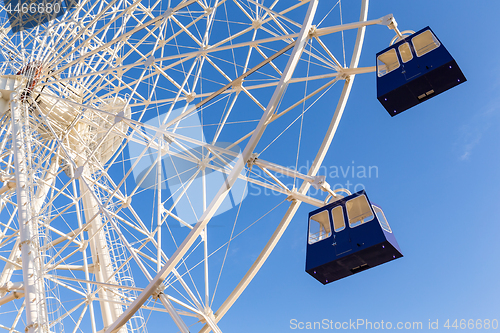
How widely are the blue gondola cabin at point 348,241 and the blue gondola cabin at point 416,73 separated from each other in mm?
2485

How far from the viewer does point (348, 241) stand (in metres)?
11.4

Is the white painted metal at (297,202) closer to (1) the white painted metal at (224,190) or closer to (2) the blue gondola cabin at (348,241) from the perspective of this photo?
(2) the blue gondola cabin at (348,241)

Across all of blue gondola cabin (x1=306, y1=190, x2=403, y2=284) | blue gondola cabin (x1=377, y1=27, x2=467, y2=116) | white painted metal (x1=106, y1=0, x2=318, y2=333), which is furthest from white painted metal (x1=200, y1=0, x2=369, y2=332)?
white painted metal (x1=106, y1=0, x2=318, y2=333)

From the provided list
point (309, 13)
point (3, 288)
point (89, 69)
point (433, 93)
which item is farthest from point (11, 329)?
point (433, 93)

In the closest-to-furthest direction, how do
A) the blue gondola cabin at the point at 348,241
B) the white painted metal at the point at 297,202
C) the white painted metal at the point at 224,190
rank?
the white painted metal at the point at 224,190, the blue gondola cabin at the point at 348,241, the white painted metal at the point at 297,202

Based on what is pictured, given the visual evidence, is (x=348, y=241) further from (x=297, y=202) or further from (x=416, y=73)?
(x=416, y=73)

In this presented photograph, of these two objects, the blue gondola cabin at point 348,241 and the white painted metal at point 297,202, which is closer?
the blue gondola cabin at point 348,241

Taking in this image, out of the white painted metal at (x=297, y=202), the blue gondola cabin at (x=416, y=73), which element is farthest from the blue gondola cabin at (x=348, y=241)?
the blue gondola cabin at (x=416, y=73)

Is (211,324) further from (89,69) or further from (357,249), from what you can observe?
(89,69)

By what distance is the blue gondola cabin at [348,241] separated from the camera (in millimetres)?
11094

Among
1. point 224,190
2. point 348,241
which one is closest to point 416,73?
point 348,241

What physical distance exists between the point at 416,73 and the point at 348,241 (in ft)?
14.0

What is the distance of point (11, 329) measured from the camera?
16594 mm

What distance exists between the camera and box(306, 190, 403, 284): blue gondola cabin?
11094 millimetres
